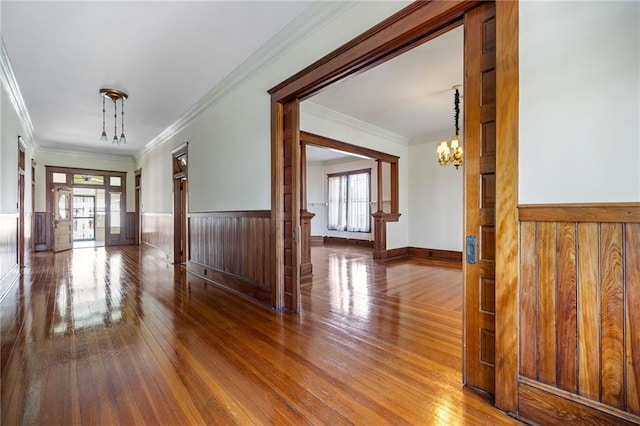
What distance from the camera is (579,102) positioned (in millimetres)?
1403

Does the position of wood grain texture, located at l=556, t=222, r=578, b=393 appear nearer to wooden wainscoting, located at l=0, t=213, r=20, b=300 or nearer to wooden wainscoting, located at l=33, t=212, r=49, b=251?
wooden wainscoting, located at l=0, t=213, r=20, b=300

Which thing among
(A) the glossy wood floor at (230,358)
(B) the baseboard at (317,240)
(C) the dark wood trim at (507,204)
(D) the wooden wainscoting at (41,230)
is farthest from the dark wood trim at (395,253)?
(D) the wooden wainscoting at (41,230)

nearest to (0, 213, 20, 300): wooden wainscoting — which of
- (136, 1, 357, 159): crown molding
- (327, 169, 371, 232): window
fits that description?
(136, 1, 357, 159): crown molding

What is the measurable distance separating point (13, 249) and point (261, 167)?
16.0 ft

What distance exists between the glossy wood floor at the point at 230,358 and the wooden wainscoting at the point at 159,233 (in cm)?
251

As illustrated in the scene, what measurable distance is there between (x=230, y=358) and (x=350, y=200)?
26.0 ft

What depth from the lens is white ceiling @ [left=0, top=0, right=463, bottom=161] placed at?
9.00ft

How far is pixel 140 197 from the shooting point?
941cm

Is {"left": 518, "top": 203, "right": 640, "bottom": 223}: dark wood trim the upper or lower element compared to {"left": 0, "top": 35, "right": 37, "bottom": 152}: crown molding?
lower

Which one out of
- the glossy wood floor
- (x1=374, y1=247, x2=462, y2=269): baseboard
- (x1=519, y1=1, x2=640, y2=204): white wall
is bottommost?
the glossy wood floor

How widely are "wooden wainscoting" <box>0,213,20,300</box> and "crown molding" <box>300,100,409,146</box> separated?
464cm

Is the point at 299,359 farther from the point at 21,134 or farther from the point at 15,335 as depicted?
the point at 21,134

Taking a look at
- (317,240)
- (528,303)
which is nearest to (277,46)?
(528,303)

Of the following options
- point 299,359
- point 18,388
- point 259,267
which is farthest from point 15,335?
point 299,359
